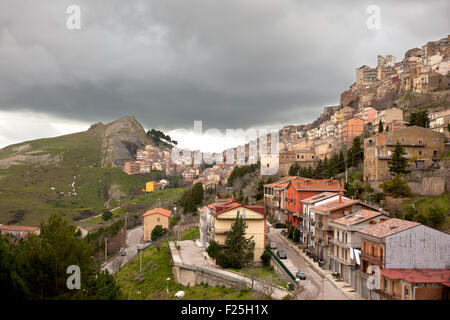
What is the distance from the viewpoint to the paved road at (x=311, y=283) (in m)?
25.7

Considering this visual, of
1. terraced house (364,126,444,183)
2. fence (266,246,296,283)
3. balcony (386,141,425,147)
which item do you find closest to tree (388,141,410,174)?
terraced house (364,126,444,183)

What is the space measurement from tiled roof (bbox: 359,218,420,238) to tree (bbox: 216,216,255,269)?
1132cm

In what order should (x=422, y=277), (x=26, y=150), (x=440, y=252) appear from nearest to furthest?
(x=422, y=277)
(x=440, y=252)
(x=26, y=150)

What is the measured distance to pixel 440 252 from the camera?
971 inches

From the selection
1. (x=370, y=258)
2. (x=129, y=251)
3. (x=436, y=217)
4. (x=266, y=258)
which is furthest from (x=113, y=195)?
(x=370, y=258)

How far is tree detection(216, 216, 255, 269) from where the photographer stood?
3459 centimetres

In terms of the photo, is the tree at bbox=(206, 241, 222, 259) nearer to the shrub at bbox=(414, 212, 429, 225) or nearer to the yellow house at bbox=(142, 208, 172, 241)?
the shrub at bbox=(414, 212, 429, 225)

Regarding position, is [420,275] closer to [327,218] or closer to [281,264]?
[281,264]

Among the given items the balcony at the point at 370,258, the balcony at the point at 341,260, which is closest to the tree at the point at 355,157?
the balcony at the point at 341,260

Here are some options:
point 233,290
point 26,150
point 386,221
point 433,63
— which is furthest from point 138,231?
point 26,150

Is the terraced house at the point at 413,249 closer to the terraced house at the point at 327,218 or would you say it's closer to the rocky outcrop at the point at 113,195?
the terraced house at the point at 327,218

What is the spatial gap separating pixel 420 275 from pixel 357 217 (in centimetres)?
817
